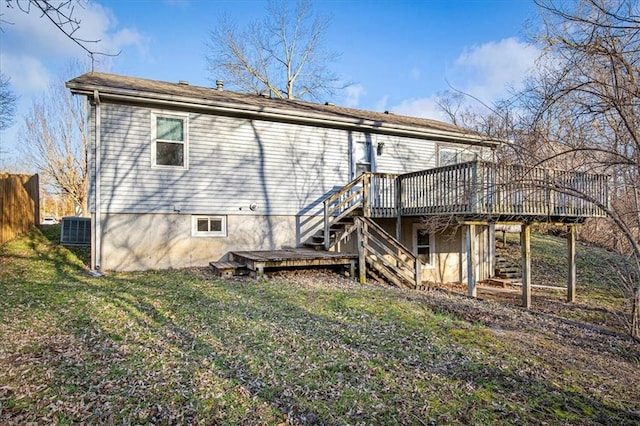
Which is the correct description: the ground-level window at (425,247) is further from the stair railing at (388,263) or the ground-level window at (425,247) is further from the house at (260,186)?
the stair railing at (388,263)

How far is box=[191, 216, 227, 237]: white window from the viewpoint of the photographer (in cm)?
1023

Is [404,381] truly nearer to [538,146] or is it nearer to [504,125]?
[538,146]

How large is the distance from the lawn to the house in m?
2.29

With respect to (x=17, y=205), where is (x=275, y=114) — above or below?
above

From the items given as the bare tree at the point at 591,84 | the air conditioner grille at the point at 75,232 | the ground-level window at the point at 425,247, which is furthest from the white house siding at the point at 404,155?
the air conditioner grille at the point at 75,232

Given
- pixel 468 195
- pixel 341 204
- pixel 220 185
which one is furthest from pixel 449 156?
pixel 220 185

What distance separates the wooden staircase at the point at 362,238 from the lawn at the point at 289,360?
192 centimetres

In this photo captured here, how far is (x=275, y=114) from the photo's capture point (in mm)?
10852

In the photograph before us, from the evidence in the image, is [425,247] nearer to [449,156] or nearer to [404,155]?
[404,155]

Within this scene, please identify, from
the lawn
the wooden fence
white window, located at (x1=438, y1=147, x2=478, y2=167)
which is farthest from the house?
the wooden fence

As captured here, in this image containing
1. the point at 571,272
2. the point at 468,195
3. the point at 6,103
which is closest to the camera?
the point at 468,195

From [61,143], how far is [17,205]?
25.0 feet

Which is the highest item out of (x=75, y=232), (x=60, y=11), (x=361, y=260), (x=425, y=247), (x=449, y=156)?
(x=449, y=156)

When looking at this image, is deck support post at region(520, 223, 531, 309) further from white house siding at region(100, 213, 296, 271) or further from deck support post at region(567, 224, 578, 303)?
white house siding at region(100, 213, 296, 271)
